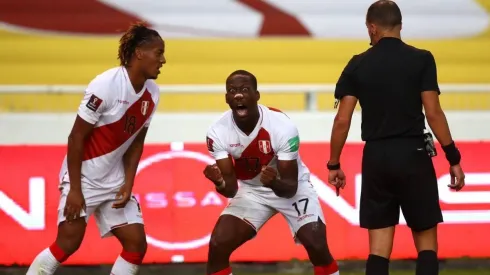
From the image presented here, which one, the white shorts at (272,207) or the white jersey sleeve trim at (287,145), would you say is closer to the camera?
the white jersey sleeve trim at (287,145)

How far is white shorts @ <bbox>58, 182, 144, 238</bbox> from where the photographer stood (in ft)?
24.6

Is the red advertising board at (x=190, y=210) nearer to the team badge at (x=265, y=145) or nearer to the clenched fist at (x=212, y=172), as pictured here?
the team badge at (x=265, y=145)

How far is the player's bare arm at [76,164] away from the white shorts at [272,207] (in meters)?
1.06

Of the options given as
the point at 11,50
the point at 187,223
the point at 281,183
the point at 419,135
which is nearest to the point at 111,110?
the point at 281,183

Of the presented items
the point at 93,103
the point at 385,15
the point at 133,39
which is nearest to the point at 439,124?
the point at 385,15

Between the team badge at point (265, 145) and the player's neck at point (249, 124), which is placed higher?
the player's neck at point (249, 124)

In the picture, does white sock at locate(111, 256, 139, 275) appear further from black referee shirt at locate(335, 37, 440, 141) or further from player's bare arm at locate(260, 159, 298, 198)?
black referee shirt at locate(335, 37, 440, 141)

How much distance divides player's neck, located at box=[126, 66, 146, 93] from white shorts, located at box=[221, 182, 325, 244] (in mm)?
1069

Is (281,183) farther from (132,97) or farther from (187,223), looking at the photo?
(187,223)

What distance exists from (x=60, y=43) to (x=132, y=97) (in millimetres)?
6806

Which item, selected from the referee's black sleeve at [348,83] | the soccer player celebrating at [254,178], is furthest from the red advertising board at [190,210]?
the referee's black sleeve at [348,83]

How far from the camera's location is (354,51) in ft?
46.6

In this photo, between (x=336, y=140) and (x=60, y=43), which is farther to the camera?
(x=60, y=43)

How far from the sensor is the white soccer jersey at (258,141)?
24.8 feet
